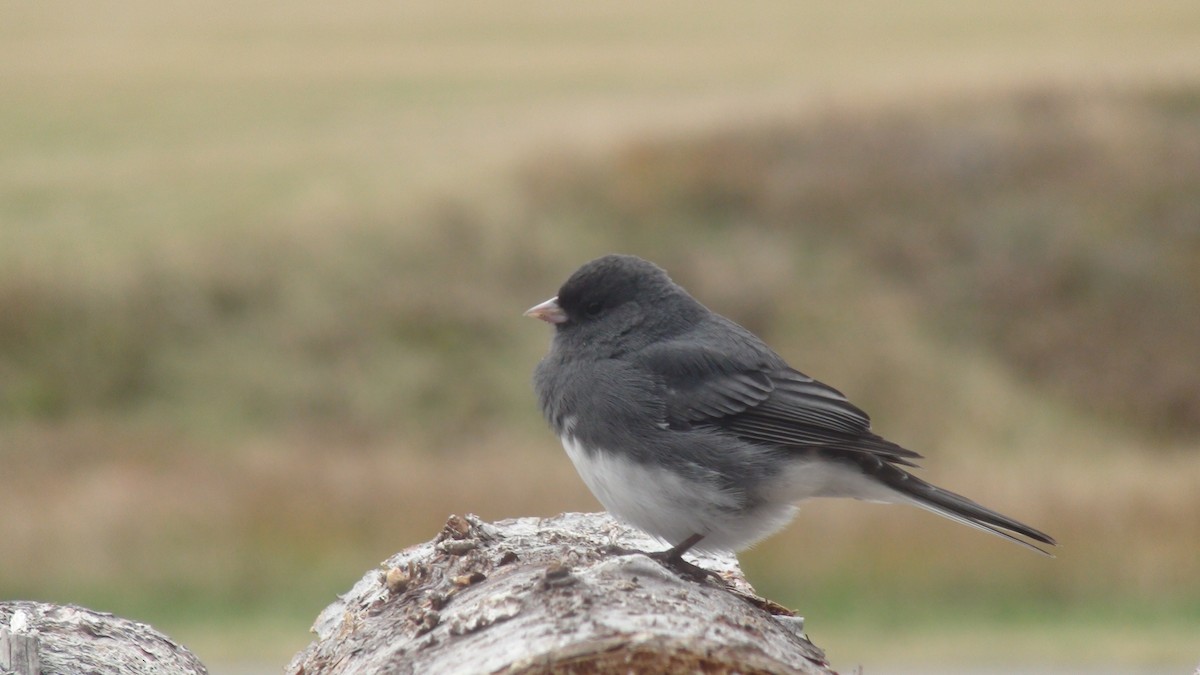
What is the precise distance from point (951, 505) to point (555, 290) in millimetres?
8848

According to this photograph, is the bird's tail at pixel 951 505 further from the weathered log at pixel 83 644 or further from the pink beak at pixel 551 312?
the weathered log at pixel 83 644

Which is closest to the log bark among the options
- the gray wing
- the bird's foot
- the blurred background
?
the bird's foot

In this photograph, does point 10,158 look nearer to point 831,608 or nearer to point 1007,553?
point 831,608

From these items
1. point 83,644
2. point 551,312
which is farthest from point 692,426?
point 83,644

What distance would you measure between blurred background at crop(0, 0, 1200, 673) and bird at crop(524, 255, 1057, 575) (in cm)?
550

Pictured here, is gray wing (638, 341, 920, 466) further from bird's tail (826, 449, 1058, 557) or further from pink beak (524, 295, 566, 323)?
pink beak (524, 295, 566, 323)

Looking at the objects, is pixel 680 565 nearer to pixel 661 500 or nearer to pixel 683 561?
pixel 683 561

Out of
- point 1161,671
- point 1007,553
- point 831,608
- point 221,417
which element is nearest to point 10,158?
point 221,417

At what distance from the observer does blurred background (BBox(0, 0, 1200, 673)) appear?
9.83m

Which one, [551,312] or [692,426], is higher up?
[551,312]

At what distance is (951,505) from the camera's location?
3756mm

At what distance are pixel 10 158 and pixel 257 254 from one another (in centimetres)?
444

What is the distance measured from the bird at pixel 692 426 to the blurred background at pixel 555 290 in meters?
5.50

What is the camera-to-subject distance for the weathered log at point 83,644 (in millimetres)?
2877
